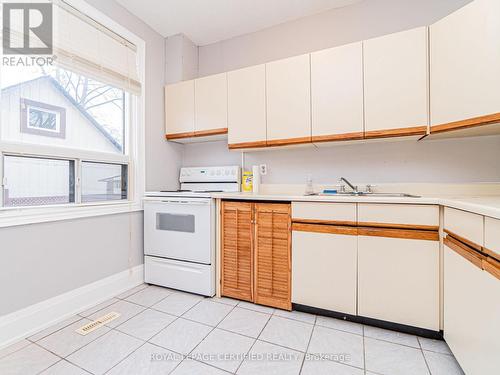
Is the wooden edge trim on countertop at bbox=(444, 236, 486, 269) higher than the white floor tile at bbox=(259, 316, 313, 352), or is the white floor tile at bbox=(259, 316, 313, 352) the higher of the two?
the wooden edge trim on countertop at bbox=(444, 236, 486, 269)

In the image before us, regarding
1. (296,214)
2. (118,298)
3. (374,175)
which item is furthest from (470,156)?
(118,298)

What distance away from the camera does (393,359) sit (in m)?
1.35

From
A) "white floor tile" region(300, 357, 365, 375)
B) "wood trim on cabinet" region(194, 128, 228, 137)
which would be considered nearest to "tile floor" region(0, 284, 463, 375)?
"white floor tile" region(300, 357, 365, 375)

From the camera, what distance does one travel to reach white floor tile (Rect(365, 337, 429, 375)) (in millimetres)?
1267

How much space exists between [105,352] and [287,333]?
1.12 meters

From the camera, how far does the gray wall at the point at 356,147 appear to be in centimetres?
190

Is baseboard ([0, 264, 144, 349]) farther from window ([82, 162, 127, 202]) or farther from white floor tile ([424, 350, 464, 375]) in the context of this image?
white floor tile ([424, 350, 464, 375])

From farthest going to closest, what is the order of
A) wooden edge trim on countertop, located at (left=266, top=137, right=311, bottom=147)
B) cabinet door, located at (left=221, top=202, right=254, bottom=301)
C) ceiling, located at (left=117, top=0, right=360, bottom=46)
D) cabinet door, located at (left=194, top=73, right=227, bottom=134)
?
1. cabinet door, located at (left=194, top=73, right=227, bottom=134)
2. ceiling, located at (left=117, top=0, right=360, bottom=46)
3. wooden edge trim on countertop, located at (left=266, top=137, right=311, bottom=147)
4. cabinet door, located at (left=221, top=202, right=254, bottom=301)

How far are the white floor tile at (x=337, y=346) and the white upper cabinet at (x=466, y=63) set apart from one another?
1582 mm

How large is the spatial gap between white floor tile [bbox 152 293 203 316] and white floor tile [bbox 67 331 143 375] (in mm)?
361

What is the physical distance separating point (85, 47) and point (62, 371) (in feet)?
7.33

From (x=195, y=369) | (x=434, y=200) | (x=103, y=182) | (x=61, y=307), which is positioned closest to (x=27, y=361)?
(x=61, y=307)

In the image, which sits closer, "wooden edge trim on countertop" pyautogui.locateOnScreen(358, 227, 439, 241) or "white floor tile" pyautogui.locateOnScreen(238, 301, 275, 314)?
"wooden edge trim on countertop" pyautogui.locateOnScreen(358, 227, 439, 241)

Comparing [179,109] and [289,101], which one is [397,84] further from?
[179,109]
